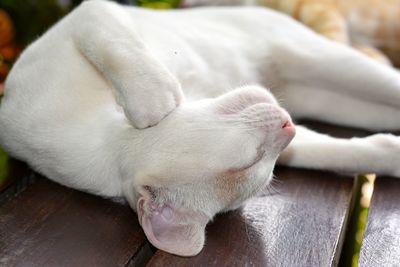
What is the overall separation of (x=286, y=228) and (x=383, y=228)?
19cm

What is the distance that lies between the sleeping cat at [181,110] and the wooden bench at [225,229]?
0.15 feet

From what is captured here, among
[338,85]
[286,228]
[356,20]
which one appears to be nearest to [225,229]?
[286,228]

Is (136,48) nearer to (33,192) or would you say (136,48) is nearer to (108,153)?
(108,153)

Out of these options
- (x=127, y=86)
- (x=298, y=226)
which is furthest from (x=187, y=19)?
(x=298, y=226)

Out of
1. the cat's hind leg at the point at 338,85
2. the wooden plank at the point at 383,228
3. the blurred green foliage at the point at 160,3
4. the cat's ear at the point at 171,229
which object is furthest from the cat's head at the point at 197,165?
the blurred green foliage at the point at 160,3

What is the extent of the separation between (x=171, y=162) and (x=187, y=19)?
2.29 ft

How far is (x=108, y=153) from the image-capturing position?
1246mm

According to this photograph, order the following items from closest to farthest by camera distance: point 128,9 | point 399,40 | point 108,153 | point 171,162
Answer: point 171,162 < point 108,153 < point 128,9 < point 399,40

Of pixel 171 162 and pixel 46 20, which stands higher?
pixel 171 162

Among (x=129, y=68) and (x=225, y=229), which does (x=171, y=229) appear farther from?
(x=129, y=68)

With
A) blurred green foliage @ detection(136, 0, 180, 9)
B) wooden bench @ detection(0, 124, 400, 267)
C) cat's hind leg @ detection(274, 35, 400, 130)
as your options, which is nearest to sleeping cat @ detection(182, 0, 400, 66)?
cat's hind leg @ detection(274, 35, 400, 130)

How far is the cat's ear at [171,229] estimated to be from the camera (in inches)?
43.5

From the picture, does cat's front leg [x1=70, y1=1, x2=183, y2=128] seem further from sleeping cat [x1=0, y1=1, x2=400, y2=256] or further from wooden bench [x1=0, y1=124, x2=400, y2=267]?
wooden bench [x1=0, y1=124, x2=400, y2=267]

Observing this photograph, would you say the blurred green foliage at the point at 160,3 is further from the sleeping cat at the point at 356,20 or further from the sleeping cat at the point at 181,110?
the sleeping cat at the point at 181,110
